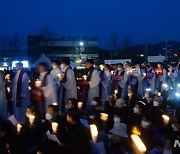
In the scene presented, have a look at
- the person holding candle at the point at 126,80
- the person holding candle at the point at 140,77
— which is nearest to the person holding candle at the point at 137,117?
the person holding candle at the point at 126,80

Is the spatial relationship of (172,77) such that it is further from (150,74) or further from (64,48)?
(64,48)

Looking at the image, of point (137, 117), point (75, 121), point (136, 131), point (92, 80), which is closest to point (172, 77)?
point (92, 80)

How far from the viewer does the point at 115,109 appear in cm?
1006

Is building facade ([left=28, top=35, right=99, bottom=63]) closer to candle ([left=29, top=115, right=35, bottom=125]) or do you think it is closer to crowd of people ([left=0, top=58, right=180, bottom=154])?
crowd of people ([left=0, top=58, right=180, bottom=154])

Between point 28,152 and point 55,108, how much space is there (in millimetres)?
1827

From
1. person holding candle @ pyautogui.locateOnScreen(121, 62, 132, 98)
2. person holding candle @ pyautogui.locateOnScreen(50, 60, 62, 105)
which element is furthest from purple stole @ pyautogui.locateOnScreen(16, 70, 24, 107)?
person holding candle @ pyautogui.locateOnScreen(121, 62, 132, 98)

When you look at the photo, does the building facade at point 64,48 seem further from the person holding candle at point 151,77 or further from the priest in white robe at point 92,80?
the priest in white robe at point 92,80

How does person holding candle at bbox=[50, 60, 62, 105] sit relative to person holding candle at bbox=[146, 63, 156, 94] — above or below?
above

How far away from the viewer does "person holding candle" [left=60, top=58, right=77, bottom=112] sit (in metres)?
12.2

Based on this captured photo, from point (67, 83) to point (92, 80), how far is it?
1145 mm

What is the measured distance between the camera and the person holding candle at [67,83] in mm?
12180

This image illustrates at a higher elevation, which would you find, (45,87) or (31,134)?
(45,87)

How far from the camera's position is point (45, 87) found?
1109 cm

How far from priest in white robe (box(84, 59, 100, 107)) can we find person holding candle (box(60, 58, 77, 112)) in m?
0.73
